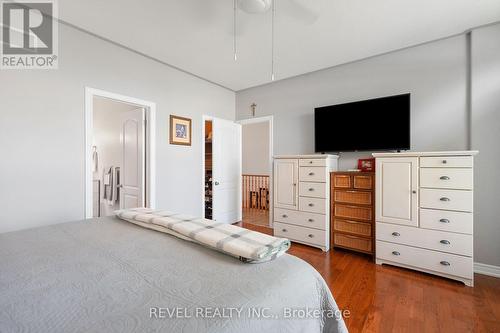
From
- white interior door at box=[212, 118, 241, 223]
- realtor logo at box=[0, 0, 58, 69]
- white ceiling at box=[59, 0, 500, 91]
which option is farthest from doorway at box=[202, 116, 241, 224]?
realtor logo at box=[0, 0, 58, 69]

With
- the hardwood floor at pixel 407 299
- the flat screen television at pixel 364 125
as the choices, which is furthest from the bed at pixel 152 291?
the flat screen television at pixel 364 125

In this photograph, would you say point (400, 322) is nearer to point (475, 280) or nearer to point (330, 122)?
point (475, 280)

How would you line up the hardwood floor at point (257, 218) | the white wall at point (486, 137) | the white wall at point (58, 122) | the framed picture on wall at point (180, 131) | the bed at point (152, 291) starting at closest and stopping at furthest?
the bed at point (152, 291) < the white wall at point (58, 122) < the white wall at point (486, 137) < the framed picture on wall at point (180, 131) < the hardwood floor at point (257, 218)

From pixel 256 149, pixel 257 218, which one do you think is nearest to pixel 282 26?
pixel 257 218

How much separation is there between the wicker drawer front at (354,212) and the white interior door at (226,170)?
1951 mm

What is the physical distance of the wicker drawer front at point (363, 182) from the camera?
270cm

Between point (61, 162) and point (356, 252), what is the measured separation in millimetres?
3556

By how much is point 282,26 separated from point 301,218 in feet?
7.81

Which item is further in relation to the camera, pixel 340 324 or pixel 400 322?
pixel 400 322

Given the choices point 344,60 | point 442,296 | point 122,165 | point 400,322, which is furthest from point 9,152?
point 442,296

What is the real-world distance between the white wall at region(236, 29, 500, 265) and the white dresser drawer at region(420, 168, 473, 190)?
0.44 m

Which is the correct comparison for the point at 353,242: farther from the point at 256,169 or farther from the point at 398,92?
the point at 256,169

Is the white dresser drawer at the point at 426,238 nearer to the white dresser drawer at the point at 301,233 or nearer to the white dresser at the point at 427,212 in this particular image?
the white dresser at the point at 427,212

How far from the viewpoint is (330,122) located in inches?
125
